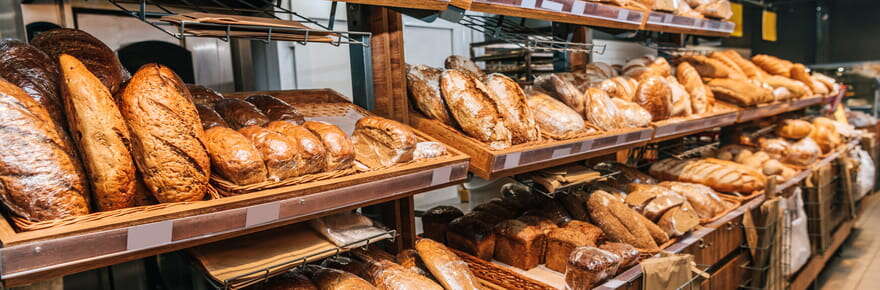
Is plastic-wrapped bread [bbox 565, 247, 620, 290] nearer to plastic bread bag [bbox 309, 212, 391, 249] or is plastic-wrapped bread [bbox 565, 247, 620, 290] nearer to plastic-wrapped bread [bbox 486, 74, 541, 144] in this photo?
plastic-wrapped bread [bbox 486, 74, 541, 144]

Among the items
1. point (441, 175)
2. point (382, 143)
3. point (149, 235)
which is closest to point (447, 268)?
point (441, 175)

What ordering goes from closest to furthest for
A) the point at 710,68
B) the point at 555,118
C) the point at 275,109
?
the point at 275,109, the point at 555,118, the point at 710,68

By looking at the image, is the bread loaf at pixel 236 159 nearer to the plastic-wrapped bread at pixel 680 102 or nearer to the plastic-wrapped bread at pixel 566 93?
the plastic-wrapped bread at pixel 566 93

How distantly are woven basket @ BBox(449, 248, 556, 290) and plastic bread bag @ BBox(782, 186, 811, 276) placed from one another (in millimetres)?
2068

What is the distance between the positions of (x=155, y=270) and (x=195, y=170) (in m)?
0.91

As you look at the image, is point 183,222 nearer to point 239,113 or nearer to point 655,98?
point 239,113

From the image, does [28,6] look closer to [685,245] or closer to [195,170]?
[195,170]

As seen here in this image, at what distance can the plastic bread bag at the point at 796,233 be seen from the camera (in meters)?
3.05

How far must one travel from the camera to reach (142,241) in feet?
3.01

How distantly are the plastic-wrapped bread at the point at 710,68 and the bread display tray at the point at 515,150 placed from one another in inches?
76.5

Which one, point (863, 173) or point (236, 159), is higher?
point (236, 159)

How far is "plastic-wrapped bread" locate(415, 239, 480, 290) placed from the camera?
145cm

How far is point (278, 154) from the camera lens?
113 centimetres

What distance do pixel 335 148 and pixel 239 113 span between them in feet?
0.92
